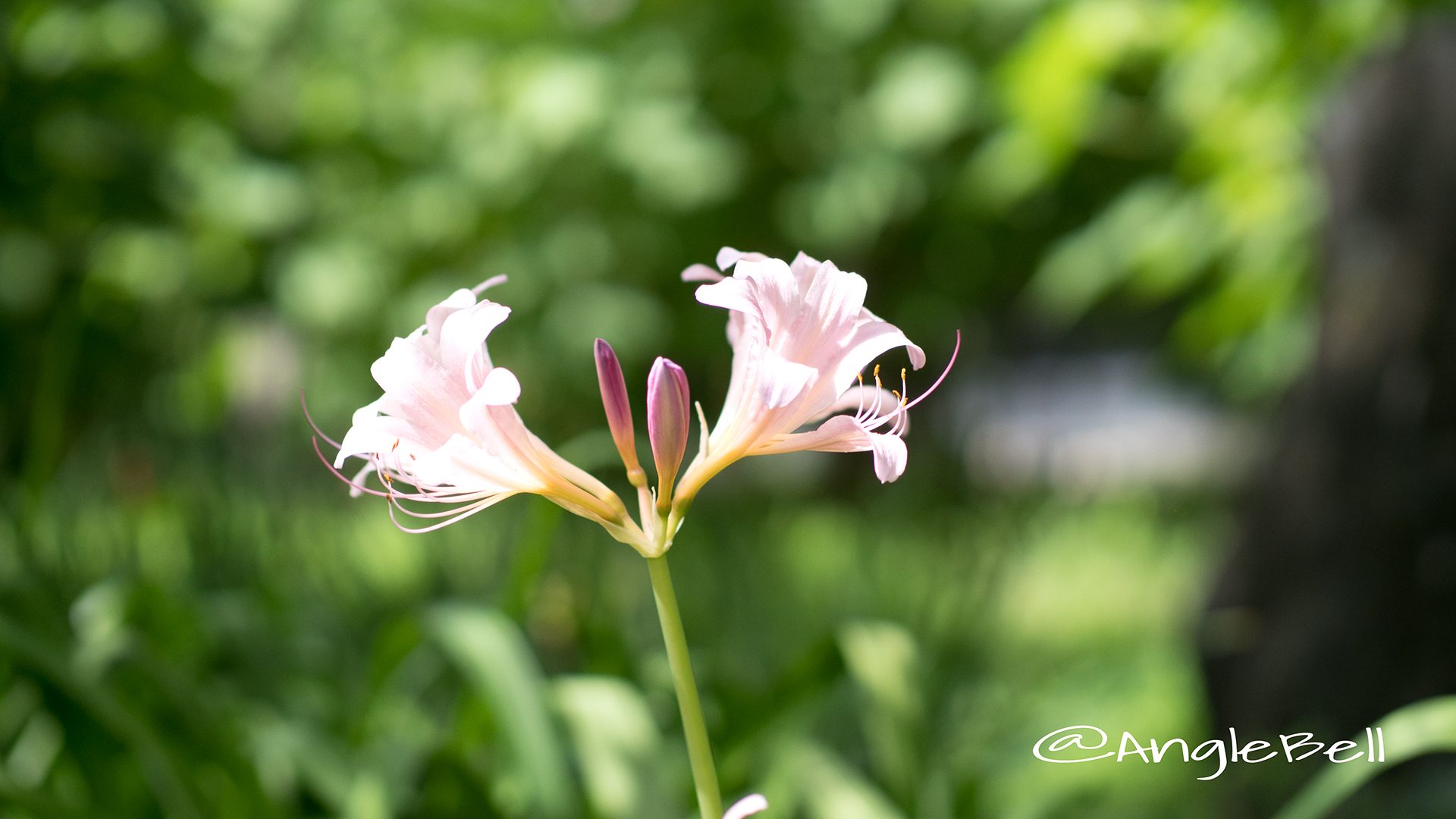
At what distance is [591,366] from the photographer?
21.3ft

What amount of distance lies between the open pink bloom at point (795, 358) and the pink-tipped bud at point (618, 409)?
0.13 ft

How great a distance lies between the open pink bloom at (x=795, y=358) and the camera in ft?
2.15

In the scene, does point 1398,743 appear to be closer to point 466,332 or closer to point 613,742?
point 613,742

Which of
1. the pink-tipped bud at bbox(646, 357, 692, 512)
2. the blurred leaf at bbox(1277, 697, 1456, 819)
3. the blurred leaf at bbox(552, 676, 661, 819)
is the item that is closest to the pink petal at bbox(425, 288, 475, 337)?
the pink-tipped bud at bbox(646, 357, 692, 512)

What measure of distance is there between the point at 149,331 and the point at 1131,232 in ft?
12.8

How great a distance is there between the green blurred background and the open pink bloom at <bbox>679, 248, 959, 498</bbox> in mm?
514

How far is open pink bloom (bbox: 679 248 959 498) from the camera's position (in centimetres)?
66

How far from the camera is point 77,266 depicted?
330cm

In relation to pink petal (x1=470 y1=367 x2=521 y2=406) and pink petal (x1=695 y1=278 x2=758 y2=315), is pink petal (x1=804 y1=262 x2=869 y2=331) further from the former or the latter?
pink petal (x1=470 y1=367 x2=521 y2=406)

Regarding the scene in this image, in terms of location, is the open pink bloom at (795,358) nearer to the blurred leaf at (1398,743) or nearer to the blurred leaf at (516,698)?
the blurred leaf at (516,698)

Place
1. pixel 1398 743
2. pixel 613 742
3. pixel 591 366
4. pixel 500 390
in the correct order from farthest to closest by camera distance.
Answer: pixel 591 366, pixel 613 742, pixel 1398 743, pixel 500 390

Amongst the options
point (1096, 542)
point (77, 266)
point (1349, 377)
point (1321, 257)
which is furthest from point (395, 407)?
point (1096, 542)

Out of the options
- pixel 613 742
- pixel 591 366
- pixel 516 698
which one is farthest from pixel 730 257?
pixel 591 366

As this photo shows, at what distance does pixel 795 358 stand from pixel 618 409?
13cm
